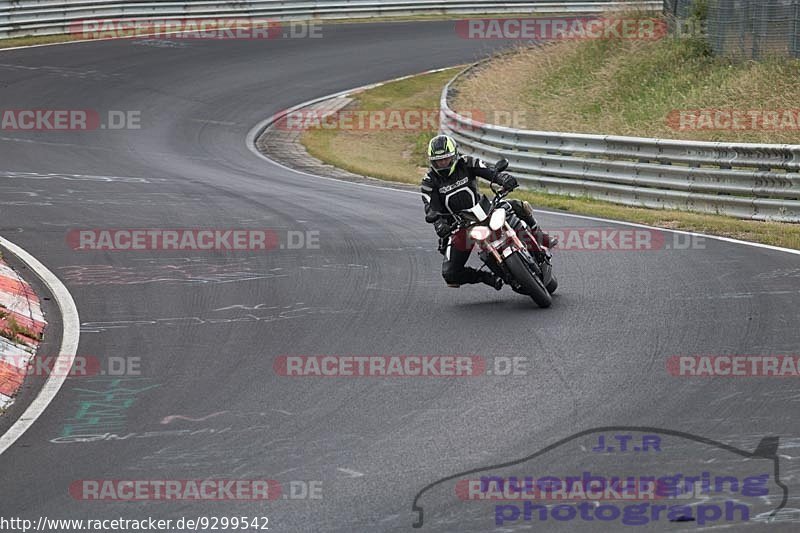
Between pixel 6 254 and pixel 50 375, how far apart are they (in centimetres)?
465

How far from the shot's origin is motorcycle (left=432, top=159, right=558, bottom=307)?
10.1 meters

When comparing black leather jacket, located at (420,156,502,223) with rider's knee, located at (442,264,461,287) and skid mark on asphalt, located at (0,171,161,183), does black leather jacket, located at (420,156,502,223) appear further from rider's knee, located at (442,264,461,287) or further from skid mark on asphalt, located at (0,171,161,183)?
skid mark on asphalt, located at (0,171,161,183)

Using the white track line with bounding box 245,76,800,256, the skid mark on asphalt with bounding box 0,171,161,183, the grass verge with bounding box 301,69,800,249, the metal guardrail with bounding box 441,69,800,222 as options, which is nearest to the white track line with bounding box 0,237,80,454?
the skid mark on asphalt with bounding box 0,171,161,183

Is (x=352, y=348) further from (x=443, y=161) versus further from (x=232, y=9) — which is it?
(x=232, y=9)

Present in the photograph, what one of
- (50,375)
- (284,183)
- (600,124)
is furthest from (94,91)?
(50,375)

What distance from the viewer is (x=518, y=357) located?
8773 mm

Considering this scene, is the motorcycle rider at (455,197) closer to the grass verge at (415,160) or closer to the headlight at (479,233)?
the headlight at (479,233)

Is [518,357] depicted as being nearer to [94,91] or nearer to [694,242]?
[694,242]

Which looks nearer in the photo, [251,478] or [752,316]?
[251,478]

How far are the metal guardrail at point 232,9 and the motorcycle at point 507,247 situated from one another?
62.0 feet

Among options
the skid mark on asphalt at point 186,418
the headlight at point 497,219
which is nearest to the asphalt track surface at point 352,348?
Answer: the skid mark on asphalt at point 186,418

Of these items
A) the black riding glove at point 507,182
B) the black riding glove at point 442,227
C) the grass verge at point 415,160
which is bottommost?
the grass verge at point 415,160

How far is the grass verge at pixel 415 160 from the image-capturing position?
563 inches

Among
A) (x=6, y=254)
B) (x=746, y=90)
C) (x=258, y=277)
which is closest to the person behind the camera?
(x=258, y=277)
